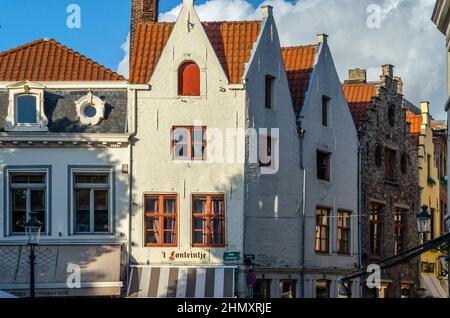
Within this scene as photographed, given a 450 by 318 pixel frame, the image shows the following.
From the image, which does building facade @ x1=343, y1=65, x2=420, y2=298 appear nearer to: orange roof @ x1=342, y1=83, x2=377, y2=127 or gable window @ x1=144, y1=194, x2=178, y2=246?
orange roof @ x1=342, y1=83, x2=377, y2=127

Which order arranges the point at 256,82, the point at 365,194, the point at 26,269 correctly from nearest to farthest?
the point at 26,269 < the point at 256,82 < the point at 365,194

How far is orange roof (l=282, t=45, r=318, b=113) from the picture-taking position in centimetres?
3978

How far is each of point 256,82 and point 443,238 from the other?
13.7m

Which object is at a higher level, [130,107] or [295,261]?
[130,107]

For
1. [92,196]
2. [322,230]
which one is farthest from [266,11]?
[92,196]

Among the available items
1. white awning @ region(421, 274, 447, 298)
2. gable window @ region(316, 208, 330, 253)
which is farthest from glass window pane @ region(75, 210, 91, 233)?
white awning @ region(421, 274, 447, 298)

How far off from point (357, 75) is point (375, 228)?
895cm

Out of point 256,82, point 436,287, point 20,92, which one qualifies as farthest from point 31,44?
point 436,287

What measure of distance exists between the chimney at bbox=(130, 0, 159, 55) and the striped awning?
30.5ft

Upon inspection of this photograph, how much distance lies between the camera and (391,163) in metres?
45.8

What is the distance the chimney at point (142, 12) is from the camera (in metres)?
39.7

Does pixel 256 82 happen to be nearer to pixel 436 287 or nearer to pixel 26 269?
pixel 26 269

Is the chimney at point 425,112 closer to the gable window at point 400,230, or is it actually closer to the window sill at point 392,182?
the window sill at point 392,182

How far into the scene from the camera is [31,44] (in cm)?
3838
